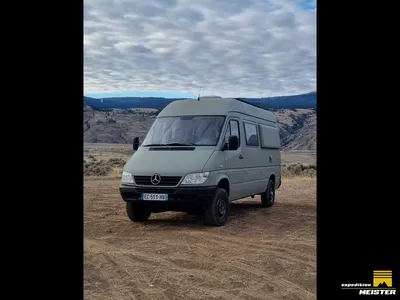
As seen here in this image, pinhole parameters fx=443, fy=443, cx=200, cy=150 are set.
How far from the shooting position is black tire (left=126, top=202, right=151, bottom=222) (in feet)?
30.4

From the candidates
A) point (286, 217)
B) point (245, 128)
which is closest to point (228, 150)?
point (245, 128)

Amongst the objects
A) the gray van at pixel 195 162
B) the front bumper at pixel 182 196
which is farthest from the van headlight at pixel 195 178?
the front bumper at pixel 182 196

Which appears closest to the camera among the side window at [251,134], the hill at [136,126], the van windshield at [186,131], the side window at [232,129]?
the van windshield at [186,131]

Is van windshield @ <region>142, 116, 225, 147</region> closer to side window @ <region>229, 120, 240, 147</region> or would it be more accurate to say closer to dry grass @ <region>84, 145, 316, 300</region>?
side window @ <region>229, 120, 240, 147</region>

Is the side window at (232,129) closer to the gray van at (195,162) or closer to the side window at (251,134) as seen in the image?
the gray van at (195,162)

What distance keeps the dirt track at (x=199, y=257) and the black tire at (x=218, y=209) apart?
159 millimetres

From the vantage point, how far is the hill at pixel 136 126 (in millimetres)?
63500
